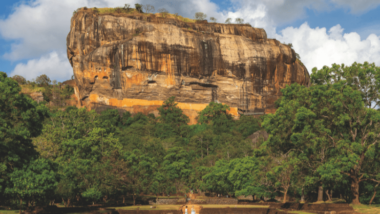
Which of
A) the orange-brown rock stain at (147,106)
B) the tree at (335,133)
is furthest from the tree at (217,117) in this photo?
the tree at (335,133)

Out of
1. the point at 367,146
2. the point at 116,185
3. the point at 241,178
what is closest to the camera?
the point at 367,146

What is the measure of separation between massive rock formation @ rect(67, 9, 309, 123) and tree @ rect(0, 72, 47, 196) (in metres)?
51.5

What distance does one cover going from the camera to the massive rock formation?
71.2 meters

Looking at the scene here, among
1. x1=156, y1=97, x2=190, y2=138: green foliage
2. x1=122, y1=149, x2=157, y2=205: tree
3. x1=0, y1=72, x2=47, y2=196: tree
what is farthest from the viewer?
x1=156, y1=97, x2=190, y2=138: green foliage

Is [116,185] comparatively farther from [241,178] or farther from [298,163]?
[298,163]

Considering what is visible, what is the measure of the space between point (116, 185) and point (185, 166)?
59.6 ft

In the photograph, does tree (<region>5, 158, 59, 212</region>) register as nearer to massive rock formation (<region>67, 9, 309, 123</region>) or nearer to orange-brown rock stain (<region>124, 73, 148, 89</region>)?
orange-brown rock stain (<region>124, 73, 148, 89</region>)

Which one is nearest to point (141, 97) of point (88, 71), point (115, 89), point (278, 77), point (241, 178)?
point (115, 89)

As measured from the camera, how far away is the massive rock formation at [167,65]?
71250mm

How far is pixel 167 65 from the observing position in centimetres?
7300

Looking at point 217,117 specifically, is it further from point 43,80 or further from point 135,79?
point 43,80

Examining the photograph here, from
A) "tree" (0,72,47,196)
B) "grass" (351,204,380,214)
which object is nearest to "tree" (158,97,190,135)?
"tree" (0,72,47,196)

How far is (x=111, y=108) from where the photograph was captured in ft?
235

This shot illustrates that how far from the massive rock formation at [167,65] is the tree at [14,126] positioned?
51.5m
